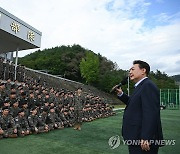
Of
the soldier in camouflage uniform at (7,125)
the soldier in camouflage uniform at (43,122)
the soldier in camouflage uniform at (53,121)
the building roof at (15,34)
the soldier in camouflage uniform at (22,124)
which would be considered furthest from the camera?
the building roof at (15,34)

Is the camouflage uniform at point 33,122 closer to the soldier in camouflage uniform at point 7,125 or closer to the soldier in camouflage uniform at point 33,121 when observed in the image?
the soldier in camouflage uniform at point 33,121

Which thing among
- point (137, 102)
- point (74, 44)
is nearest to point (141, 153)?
point (137, 102)

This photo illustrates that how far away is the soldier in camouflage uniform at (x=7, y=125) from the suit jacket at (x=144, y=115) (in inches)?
157

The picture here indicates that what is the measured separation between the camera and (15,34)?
9.50m

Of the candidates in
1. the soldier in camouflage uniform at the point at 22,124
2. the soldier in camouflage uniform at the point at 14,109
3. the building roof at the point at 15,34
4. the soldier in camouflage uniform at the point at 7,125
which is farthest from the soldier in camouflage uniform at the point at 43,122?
the building roof at the point at 15,34

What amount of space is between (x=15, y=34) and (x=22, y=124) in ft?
16.1

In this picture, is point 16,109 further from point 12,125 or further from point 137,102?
point 137,102

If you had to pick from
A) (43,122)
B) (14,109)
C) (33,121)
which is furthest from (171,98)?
(14,109)

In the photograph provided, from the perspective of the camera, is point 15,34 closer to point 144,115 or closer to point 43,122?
point 43,122

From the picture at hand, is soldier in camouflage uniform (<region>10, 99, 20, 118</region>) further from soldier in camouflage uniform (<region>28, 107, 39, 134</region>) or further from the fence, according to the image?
the fence

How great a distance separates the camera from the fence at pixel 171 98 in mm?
24516

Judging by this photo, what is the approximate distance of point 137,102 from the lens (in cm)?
218

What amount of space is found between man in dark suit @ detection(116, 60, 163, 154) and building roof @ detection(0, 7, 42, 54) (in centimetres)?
784

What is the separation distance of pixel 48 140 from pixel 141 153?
3.56 m
